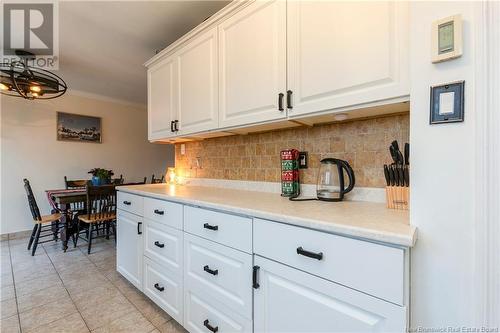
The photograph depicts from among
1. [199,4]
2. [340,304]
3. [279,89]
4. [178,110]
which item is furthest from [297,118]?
[199,4]

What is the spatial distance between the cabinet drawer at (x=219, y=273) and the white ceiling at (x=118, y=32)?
1.85m

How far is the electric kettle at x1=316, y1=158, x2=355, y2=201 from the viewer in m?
1.31

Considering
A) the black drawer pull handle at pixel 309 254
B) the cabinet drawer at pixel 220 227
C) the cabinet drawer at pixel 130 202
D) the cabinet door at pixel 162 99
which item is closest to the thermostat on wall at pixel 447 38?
the black drawer pull handle at pixel 309 254

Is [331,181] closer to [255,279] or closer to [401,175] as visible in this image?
[401,175]

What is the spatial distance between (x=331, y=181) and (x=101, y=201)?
10.3 feet

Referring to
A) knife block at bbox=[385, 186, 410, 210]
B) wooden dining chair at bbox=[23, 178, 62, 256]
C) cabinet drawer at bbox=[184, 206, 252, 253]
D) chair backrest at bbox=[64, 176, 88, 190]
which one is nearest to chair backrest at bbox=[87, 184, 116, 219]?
wooden dining chair at bbox=[23, 178, 62, 256]

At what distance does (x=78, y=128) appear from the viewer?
4.21 metres

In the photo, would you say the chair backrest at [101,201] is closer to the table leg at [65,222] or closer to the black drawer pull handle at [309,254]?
the table leg at [65,222]

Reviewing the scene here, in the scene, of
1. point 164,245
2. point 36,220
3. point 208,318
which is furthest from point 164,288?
point 36,220

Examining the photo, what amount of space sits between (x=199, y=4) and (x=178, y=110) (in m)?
0.87

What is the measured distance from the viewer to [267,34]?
141 centimetres

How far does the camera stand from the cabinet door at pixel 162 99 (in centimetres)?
214

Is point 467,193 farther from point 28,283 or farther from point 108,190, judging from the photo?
point 108,190

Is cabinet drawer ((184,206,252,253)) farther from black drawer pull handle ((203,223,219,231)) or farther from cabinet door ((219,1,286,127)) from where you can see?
cabinet door ((219,1,286,127))
